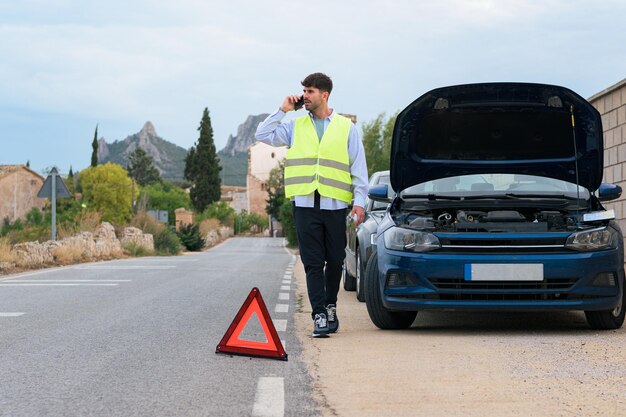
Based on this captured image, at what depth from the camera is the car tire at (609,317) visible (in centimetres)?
761

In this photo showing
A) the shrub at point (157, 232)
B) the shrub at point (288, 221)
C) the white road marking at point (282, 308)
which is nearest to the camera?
the white road marking at point (282, 308)

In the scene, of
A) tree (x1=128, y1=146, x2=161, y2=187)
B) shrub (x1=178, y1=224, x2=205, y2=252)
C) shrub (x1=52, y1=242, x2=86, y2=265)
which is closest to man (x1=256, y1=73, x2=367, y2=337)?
shrub (x1=52, y1=242, x2=86, y2=265)

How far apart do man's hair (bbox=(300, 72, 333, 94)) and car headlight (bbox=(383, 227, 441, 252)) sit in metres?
1.27

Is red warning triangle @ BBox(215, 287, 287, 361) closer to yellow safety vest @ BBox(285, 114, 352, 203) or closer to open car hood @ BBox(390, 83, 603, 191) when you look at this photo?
yellow safety vest @ BBox(285, 114, 352, 203)

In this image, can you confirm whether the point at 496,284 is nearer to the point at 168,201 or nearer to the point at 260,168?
the point at 168,201

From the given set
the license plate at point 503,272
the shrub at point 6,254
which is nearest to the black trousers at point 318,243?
the license plate at point 503,272

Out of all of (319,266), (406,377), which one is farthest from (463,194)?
(406,377)

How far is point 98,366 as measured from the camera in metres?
5.90

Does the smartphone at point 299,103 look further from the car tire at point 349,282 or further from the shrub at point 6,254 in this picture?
the shrub at point 6,254

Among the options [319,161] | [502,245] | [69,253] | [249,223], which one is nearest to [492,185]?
[502,245]

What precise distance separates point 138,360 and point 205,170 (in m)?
110

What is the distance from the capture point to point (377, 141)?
213 ft

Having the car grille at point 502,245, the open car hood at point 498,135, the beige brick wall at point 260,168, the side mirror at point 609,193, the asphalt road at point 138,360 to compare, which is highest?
the beige brick wall at point 260,168

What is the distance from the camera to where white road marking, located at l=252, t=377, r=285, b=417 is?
4449 millimetres
